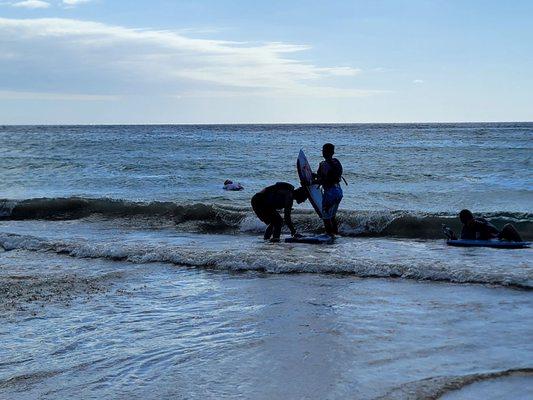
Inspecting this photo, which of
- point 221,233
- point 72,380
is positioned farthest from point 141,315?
point 221,233

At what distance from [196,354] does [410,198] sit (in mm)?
18092

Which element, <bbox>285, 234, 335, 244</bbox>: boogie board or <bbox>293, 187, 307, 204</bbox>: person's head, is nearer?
<bbox>293, 187, 307, 204</bbox>: person's head

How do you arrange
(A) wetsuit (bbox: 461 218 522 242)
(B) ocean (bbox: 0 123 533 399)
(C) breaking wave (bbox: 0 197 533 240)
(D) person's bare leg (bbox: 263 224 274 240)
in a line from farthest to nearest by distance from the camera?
(C) breaking wave (bbox: 0 197 533 240) < (D) person's bare leg (bbox: 263 224 274 240) < (A) wetsuit (bbox: 461 218 522 242) < (B) ocean (bbox: 0 123 533 399)

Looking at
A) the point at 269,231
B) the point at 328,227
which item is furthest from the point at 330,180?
the point at 269,231

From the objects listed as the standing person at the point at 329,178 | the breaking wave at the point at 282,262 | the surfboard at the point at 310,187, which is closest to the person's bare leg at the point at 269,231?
the surfboard at the point at 310,187

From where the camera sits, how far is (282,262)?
11.0 metres

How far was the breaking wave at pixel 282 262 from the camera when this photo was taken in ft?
31.9

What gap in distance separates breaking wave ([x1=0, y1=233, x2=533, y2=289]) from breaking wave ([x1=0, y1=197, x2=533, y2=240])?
473 cm

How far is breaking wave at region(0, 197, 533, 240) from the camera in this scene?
1697 centimetres

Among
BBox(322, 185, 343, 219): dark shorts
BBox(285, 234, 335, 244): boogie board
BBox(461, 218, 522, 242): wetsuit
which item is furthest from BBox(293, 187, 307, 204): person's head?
BBox(461, 218, 522, 242): wetsuit

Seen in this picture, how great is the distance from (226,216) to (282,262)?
8.17 m

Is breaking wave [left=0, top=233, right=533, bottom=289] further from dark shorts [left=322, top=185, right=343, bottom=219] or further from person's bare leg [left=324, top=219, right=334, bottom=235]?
person's bare leg [left=324, top=219, right=334, bottom=235]

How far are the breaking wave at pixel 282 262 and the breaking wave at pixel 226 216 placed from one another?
186 inches

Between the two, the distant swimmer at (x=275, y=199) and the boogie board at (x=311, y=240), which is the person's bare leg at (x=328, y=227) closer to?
the boogie board at (x=311, y=240)
